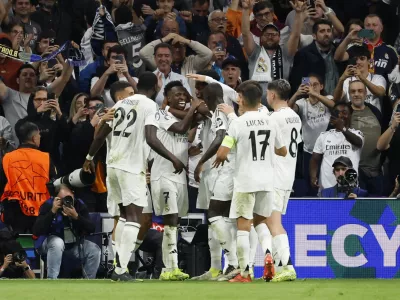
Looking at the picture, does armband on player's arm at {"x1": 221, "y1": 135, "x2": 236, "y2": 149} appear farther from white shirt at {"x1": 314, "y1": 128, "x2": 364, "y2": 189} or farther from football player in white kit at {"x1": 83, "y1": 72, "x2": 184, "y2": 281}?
white shirt at {"x1": 314, "y1": 128, "x2": 364, "y2": 189}

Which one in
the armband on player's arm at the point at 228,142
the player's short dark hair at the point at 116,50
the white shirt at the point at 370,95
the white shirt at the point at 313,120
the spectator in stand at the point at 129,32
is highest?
the spectator in stand at the point at 129,32

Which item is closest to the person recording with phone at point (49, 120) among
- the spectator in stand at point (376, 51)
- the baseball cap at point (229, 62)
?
the baseball cap at point (229, 62)

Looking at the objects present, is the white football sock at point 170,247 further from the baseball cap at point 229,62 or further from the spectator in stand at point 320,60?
the spectator in stand at point 320,60

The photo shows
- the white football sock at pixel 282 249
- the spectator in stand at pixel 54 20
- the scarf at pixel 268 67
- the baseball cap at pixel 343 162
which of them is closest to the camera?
the white football sock at pixel 282 249

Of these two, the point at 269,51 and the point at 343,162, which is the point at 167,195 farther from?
the point at 269,51

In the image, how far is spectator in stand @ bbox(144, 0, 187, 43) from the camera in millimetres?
20797

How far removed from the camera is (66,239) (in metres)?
17.1

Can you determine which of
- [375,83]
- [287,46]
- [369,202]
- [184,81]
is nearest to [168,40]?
[184,81]

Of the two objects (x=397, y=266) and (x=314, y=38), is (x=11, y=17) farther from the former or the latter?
(x=397, y=266)

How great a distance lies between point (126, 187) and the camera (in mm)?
14508

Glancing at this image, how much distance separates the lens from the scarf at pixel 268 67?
64.9ft

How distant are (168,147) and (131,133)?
2.47ft

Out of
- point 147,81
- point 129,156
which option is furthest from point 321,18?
point 129,156
